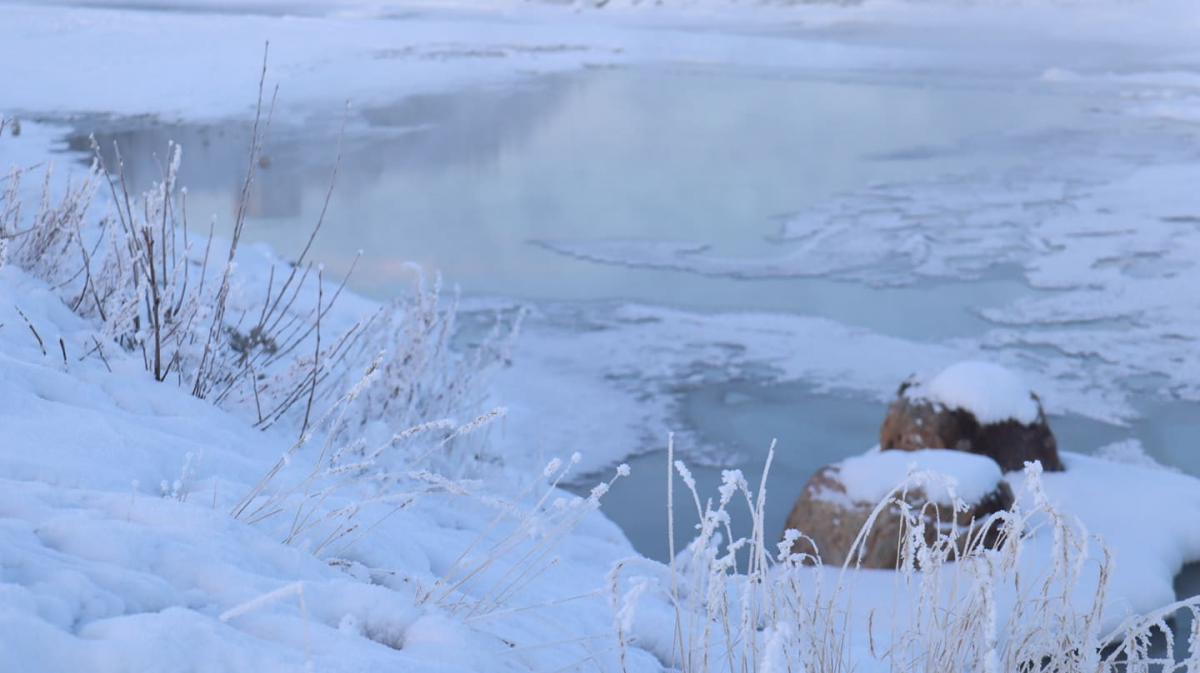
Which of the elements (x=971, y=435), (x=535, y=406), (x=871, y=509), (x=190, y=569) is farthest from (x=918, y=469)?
(x=190, y=569)

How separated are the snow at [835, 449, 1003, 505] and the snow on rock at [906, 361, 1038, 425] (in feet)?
2.19

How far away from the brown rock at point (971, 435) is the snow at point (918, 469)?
49 centimetres

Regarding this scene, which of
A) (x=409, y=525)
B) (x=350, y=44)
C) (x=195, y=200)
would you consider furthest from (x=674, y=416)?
(x=350, y=44)

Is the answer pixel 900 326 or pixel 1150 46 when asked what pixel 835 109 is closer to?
pixel 900 326

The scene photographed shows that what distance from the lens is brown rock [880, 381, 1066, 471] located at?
522cm

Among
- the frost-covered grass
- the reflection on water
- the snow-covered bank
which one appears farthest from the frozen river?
the snow-covered bank

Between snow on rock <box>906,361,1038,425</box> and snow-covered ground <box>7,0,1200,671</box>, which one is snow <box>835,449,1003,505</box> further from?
snow on rock <box>906,361,1038,425</box>

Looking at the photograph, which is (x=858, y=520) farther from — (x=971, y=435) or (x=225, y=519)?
(x=225, y=519)

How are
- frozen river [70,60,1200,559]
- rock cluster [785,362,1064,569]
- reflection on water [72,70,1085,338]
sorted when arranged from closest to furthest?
rock cluster [785,362,1064,569] → frozen river [70,60,1200,559] → reflection on water [72,70,1085,338]

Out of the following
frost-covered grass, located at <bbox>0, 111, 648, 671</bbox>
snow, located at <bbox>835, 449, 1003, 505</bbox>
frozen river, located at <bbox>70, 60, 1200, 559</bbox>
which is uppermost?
frost-covered grass, located at <bbox>0, 111, 648, 671</bbox>

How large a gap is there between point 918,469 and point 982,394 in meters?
0.94

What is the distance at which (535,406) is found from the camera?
6.50 meters

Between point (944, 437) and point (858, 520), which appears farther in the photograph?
point (944, 437)

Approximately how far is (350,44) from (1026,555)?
88.4 ft
